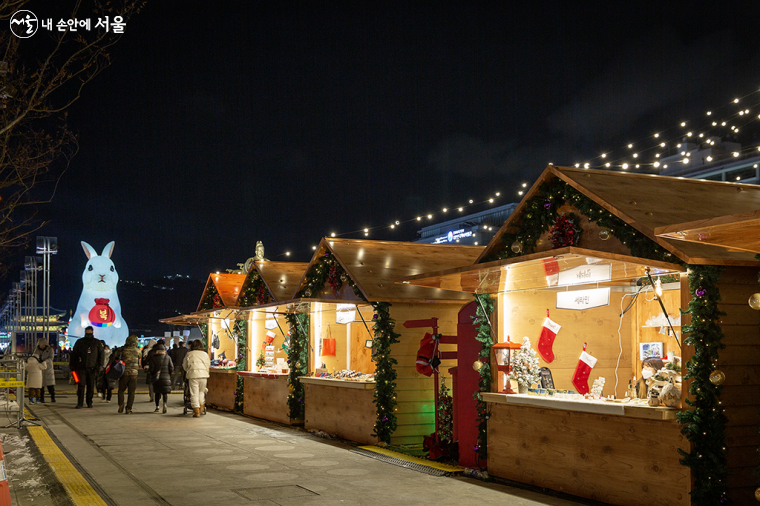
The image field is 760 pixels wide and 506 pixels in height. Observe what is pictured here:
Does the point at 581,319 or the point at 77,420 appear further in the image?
the point at 77,420

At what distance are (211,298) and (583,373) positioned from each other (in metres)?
13.1

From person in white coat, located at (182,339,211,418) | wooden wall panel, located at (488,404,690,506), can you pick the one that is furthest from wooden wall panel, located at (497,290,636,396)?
person in white coat, located at (182,339,211,418)

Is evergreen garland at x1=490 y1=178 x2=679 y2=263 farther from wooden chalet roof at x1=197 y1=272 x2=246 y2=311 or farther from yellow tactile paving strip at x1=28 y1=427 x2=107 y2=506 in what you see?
wooden chalet roof at x1=197 y1=272 x2=246 y2=311

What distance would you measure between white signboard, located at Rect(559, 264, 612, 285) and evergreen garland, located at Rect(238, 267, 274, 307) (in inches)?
349

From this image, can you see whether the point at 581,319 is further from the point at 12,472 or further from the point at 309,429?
the point at 12,472

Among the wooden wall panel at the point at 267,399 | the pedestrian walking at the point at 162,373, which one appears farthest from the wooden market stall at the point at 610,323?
the pedestrian walking at the point at 162,373

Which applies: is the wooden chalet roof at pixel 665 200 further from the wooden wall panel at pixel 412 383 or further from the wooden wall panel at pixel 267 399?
the wooden wall panel at pixel 267 399

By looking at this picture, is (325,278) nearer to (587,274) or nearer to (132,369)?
(132,369)

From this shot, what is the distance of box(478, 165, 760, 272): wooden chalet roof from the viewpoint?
21.0 ft

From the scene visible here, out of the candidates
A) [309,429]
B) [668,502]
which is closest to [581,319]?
[668,502]

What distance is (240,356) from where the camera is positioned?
56.5 ft

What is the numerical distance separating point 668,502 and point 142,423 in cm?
1048

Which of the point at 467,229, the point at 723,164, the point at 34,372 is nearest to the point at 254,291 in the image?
the point at 34,372

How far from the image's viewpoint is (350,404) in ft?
38.5
